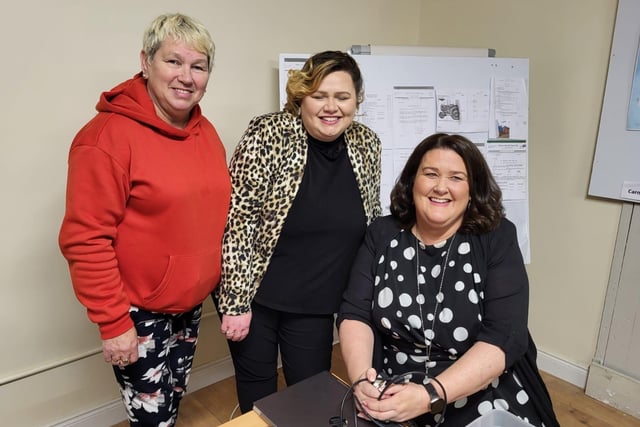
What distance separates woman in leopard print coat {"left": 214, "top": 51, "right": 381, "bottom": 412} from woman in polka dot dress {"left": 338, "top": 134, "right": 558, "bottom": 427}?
0.51ft

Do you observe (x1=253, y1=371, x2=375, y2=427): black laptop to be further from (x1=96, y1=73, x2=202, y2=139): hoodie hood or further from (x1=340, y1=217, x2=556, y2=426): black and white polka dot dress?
(x1=96, y1=73, x2=202, y2=139): hoodie hood

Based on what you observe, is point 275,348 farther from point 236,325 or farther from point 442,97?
point 442,97

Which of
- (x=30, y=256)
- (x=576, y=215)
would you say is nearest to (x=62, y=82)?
(x=30, y=256)

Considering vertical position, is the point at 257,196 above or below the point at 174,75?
below

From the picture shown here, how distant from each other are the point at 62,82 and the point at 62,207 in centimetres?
47

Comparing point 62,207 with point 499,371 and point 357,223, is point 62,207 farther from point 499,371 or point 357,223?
point 499,371

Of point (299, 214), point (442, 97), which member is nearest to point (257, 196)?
point (299, 214)

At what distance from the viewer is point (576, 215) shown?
2303 millimetres

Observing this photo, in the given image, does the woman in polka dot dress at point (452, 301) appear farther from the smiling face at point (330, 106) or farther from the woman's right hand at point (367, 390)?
the smiling face at point (330, 106)

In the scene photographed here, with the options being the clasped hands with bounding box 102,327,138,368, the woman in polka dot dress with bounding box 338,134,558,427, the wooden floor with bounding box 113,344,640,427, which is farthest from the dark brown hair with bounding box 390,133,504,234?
the wooden floor with bounding box 113,344,640,427

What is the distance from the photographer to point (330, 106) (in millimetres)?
1357

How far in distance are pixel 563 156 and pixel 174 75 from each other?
195cm

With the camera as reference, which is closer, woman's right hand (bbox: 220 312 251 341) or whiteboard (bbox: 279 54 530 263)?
woman's right hand (bbox: 220 312 251 341)

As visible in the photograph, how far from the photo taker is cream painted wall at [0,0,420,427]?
1.63 m
